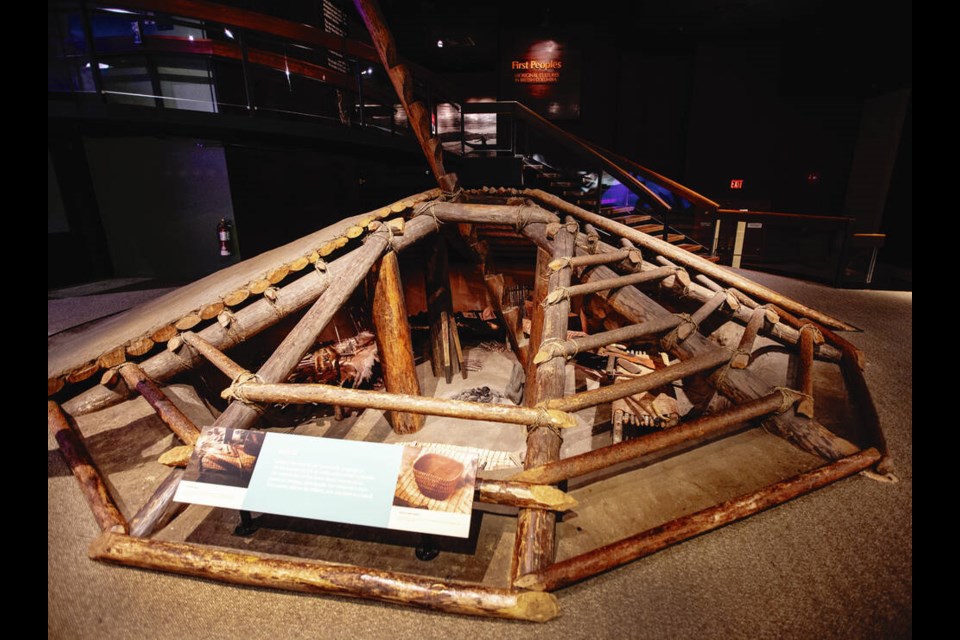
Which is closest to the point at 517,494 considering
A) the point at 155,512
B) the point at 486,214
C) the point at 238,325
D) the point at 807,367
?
the point at 155,512

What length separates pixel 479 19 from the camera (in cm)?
1107

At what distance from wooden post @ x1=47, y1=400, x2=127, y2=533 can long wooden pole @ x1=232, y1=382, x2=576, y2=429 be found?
75cm

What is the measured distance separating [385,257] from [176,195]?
218 inches

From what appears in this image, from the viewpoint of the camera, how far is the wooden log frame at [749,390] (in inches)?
106

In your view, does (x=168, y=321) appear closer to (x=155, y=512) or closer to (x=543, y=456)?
(x=155, y=512)

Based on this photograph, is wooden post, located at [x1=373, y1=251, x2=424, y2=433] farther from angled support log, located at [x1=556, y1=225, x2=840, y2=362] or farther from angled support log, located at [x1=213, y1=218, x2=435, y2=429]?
angled support log, located at [x1=556, y1=225, x2=840, y2=362]

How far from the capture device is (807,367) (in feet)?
9.99

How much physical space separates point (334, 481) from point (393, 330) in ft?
9.09

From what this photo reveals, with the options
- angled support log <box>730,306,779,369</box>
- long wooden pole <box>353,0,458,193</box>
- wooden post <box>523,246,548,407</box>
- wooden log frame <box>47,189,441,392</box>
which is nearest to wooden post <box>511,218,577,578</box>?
wooden post <box>523,246,548,407</box>

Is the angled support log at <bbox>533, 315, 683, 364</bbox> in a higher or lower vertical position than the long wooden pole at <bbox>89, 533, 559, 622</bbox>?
higher

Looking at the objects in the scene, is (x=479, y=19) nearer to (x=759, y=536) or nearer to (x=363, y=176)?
(x=363, y=176)

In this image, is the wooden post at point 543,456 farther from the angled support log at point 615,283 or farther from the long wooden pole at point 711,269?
the long wooden pole at point 711,269

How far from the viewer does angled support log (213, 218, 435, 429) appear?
7.97 ft

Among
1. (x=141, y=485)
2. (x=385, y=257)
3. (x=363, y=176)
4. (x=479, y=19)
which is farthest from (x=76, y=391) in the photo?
(x=479, y=19)
